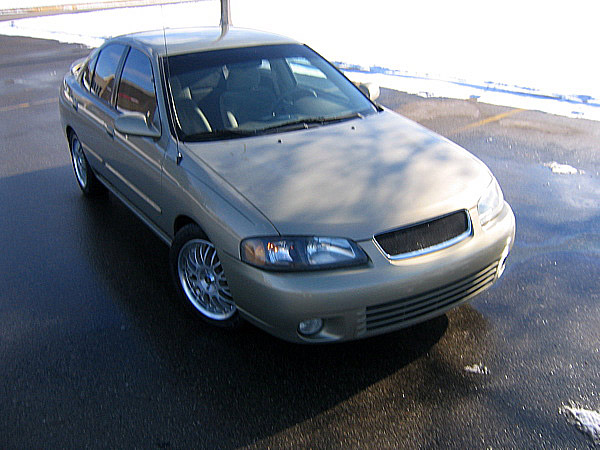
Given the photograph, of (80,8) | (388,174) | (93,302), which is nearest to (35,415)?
(93,302)

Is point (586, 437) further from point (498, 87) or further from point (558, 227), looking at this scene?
point (498, 87)

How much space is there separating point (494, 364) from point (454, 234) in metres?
0.77

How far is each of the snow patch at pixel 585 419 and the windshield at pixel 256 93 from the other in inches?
92.7

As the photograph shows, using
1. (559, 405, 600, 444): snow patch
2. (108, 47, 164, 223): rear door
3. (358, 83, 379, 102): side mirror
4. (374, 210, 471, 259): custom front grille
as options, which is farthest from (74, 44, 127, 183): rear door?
(559, 405, 600, 444): snow patch

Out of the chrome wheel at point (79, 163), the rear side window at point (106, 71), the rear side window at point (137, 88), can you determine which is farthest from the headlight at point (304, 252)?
the chrome wheel at point (79, 163)

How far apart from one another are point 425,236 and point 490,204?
2.03ft

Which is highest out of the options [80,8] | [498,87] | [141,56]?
[141,56]

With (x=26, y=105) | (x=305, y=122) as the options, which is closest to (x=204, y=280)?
(x=305, y=122)

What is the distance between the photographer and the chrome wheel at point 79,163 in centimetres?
562

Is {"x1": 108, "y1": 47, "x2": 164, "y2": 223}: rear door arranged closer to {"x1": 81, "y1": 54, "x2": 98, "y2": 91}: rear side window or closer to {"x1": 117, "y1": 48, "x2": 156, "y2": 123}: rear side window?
{"x1": 117, "y1": 48, "x2": 156, "y2": 123}: rear side window

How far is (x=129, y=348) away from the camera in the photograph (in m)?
3.51

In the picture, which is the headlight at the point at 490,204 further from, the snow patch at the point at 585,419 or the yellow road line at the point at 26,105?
the yellow road line at the point at 26,105

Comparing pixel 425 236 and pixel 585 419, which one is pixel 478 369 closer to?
pixel 585 419

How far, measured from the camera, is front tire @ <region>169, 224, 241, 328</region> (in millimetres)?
3492
